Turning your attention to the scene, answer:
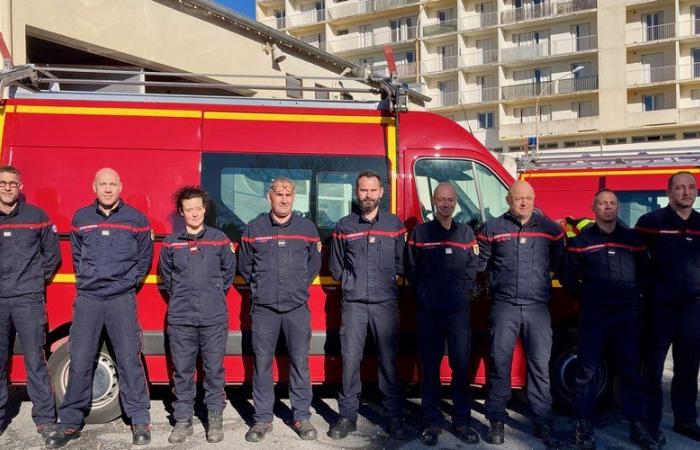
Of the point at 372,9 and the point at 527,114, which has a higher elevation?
the point at 372,9

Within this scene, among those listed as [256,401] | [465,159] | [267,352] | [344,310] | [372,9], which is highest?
[372,9]

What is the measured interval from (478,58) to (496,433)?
140 feet

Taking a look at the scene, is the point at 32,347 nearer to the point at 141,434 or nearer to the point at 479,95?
the point at 141,434

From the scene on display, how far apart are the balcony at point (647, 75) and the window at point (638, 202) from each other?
103 ft

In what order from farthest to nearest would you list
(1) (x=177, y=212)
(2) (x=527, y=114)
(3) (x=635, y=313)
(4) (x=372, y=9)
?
1. (4) (x=372, y=9)
2. (2) (x=527, y=114)
3. (1) (x=177, y=212)
4. (3) (x=635, y=313)

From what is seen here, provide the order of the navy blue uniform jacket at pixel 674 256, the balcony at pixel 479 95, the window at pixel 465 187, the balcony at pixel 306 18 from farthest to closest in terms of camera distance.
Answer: the balcony at pixel 306 18, the balcony at pixel 479 95, the window at pixel 465 187, the navy blue uniform jacket at pixel 674 256

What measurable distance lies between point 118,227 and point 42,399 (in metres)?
1.43

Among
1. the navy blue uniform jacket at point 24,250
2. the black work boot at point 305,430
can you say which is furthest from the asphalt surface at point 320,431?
the navy blue uniform jacket at point 24,250

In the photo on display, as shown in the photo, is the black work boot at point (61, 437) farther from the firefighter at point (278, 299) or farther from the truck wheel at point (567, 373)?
the truck wheel at point (567, 373)

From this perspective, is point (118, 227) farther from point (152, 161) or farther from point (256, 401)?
point (256, 401)

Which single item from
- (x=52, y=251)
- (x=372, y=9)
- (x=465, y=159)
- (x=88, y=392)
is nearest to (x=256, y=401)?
(x=88, y=392)

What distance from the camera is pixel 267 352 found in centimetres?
452

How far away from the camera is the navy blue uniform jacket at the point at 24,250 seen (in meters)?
4.41

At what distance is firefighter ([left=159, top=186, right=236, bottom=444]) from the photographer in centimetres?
443
